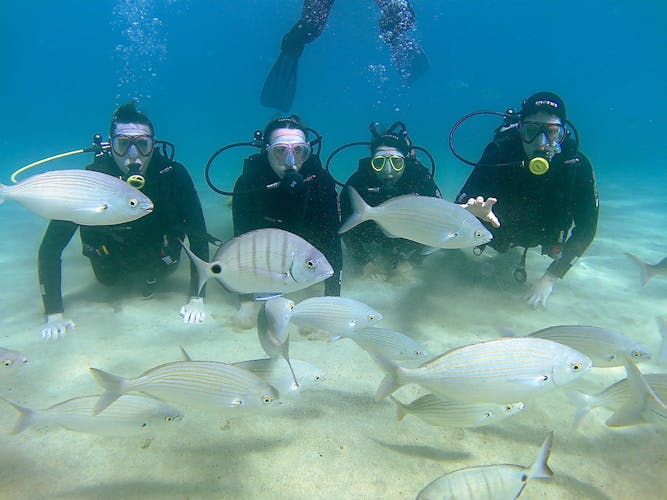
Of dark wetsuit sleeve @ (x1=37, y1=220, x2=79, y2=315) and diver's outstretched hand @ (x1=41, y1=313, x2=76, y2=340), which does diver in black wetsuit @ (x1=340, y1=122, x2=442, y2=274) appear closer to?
dark wetsuit sleeve @ (x1=37, y1=220, x2=79, y2=315)

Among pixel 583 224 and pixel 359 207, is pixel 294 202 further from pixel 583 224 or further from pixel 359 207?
pixel 583 224

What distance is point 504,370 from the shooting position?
2.00m

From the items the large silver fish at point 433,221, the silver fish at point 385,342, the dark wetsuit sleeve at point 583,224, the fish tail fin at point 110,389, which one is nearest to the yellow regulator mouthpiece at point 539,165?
the dark wetsuit sleeve at point 583,224

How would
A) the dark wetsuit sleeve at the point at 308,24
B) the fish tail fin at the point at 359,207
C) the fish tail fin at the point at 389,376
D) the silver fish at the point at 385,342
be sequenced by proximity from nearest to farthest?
the fish tail fin at the point at 389,376, the silver fish at the point at 385,342, the fish tail fin at the point at 359,207, the dark wetsuit sleeve at the point at 308,24

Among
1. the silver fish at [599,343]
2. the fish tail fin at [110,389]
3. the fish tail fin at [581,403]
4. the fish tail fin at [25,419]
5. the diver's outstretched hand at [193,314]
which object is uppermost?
the silver fish at [599,343]

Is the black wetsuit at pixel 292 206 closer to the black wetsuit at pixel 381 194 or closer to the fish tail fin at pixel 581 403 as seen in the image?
the black wetsuit at pixel 381 194

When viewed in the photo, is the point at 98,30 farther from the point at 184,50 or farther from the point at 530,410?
the point at 530,410

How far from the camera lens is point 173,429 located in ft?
9.12

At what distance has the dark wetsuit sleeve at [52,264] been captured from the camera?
14.9ft

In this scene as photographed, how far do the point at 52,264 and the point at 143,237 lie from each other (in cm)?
108

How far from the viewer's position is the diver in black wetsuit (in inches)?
215

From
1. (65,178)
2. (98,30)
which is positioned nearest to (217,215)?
(65,178)

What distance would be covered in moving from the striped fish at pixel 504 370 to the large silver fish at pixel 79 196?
2.26 meters

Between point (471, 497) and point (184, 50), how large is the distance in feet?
532
